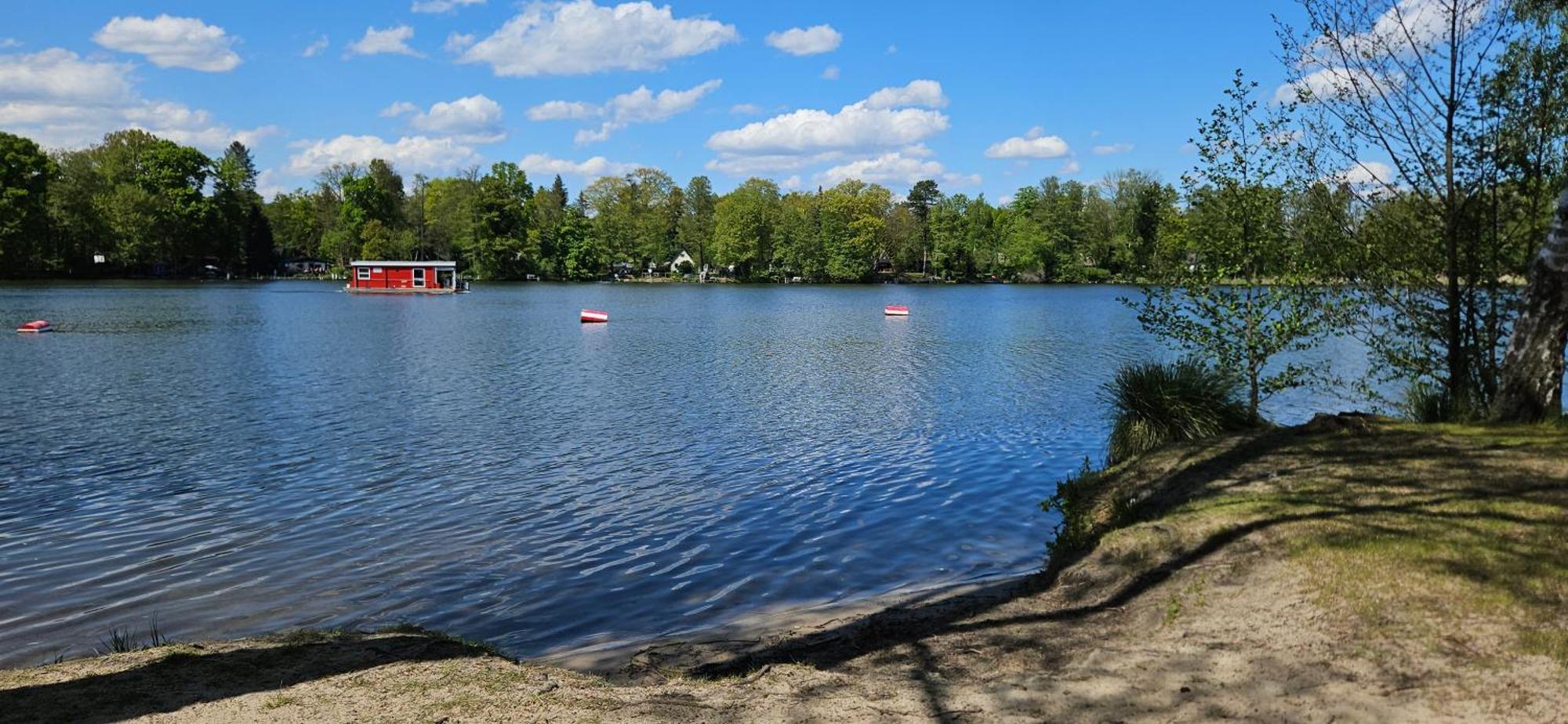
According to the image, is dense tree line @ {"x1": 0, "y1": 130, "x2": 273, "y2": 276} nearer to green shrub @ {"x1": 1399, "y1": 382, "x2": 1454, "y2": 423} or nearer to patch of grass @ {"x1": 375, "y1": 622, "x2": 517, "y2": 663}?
patch of grass @ {"x1": 375, "y1": 622, "x2": 517, "y2": 663}

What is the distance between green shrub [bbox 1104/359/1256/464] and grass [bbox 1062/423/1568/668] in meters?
2.21

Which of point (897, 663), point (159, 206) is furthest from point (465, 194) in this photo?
point (897, 663)

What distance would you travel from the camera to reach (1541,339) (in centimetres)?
1022

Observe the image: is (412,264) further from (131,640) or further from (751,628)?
(751,628)

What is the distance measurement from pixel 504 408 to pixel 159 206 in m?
112

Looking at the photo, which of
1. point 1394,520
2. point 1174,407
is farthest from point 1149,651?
point 1174,407

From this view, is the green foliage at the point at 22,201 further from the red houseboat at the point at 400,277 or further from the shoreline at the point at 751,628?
the shoreline at the point at 751,628

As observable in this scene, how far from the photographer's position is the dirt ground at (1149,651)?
5.35 metres

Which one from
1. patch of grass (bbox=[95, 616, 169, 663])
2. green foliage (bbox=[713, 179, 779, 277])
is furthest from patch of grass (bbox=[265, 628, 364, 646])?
green foliage (bbox=[713, 179, 779, 277])

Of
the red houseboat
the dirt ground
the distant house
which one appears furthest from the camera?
the distant house

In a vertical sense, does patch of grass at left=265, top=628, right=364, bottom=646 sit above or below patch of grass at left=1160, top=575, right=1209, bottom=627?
below

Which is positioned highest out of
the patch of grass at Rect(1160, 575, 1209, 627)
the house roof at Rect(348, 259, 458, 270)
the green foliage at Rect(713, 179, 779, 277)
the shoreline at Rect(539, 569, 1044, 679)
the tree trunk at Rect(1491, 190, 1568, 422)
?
the green foliage at Rect(713, 179, 779, 277)

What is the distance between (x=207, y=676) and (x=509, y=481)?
9.30m

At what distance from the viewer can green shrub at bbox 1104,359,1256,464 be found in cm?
1422
